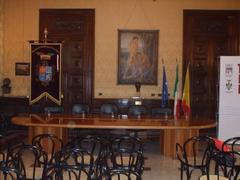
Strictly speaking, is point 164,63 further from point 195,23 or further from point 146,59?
point 195,23

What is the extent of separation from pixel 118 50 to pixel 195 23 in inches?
93.4

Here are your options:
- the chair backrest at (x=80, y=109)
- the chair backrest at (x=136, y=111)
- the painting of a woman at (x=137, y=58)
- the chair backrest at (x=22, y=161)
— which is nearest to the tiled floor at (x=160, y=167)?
the chair backrest at (x=136, y=111)

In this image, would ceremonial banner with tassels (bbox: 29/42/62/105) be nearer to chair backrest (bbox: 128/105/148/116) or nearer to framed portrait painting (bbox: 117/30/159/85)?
framed portrait painting (bbox: 117/30/159/85)

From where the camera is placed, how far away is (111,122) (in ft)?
26.7

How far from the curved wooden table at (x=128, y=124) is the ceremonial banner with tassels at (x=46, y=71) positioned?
241cm

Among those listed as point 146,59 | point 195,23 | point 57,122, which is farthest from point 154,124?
point 195,23

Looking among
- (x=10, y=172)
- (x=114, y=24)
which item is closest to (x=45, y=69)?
(x=114, y=24)

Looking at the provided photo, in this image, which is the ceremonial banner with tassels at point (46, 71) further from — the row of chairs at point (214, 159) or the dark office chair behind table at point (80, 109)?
the row of chairs at point (214, 159)

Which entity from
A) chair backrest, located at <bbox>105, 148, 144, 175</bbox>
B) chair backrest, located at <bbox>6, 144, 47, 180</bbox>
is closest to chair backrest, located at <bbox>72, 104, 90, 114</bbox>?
chair backrest, located at <bbox>105, 148, 144, 175</bbox>

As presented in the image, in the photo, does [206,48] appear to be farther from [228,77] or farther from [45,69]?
[45,69]

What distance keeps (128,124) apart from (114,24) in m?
4.56

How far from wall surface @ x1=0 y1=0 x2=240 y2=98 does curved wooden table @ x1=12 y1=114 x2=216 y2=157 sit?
305 cm

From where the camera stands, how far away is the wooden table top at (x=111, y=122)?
25.3ft

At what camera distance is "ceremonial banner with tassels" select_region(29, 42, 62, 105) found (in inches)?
442
